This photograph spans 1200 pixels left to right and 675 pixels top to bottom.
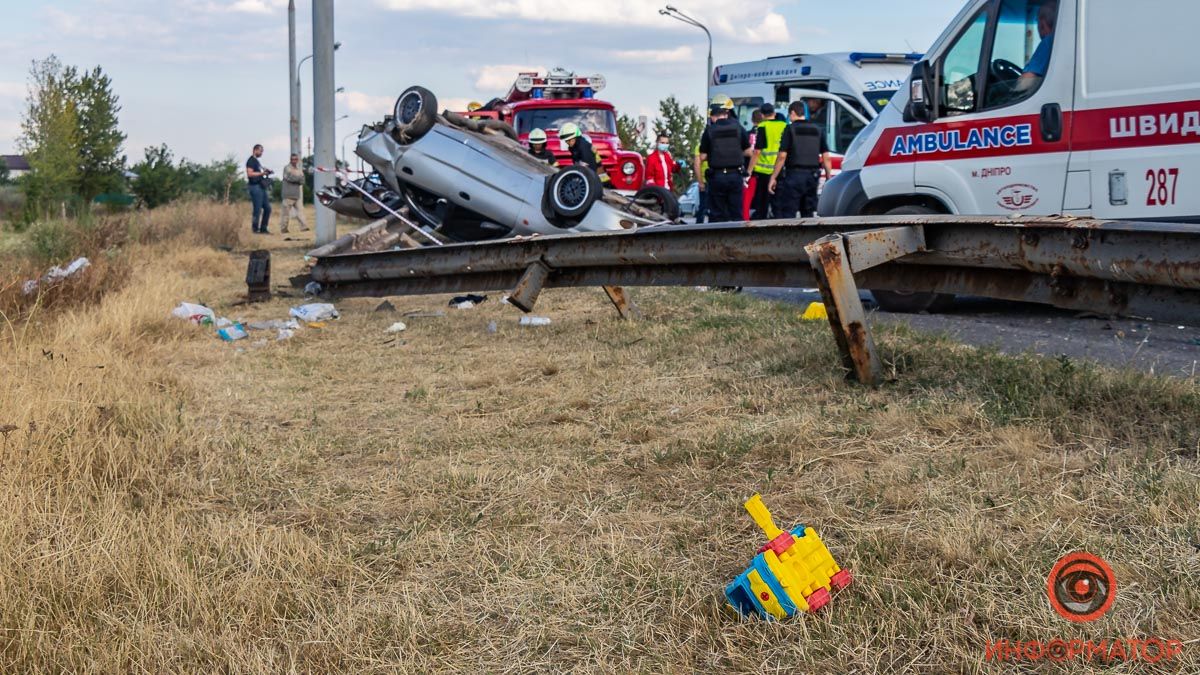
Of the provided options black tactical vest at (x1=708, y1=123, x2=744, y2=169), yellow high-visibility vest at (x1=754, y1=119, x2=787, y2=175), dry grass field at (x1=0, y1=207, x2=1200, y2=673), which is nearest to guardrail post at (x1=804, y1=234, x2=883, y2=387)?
dry grass field at (x1=0, y1=207, x2=1200, y2=673)

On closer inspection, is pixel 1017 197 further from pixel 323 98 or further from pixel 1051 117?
pixel 323 98

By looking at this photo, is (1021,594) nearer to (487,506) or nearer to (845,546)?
(845,546)

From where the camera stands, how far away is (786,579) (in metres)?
2.87

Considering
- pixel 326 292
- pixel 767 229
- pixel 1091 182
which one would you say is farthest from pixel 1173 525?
pixel 326 292

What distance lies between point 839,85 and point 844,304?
43.6 feet

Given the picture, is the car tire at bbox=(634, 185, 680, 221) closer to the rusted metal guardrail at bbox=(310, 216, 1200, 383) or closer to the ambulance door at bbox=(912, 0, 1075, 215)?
the ambulance door at bbox=(912, 0, 1075, 215)

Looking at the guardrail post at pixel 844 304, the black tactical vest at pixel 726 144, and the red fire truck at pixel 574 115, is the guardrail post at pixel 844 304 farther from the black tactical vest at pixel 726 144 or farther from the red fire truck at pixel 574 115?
the red fire truck at pixel 574 115

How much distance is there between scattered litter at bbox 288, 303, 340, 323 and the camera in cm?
932

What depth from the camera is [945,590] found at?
113 inches

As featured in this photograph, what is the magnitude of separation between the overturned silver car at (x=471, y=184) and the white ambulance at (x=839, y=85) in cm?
557

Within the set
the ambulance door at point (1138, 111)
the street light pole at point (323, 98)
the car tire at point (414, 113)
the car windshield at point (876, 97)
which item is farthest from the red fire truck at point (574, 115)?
the ambulance door at point (1138, 111)

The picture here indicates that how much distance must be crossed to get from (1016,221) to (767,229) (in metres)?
1.31

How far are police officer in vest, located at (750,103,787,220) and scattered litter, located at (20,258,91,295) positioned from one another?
23.9 feet

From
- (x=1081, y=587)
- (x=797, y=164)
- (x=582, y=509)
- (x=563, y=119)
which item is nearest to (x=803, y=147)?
(x=797, y=164)
